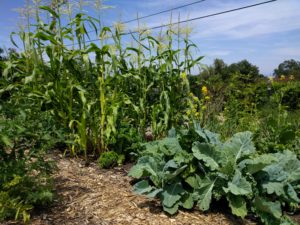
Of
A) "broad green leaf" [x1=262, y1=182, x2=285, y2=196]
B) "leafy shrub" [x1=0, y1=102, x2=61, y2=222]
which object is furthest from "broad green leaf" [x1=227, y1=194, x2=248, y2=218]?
"leafy shrub" [x1=0, y1=102, x2=61, y2=222]

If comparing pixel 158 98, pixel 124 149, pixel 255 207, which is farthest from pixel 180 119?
pixel 255 207

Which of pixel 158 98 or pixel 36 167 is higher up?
pixel 158 98

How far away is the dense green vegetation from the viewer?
2594mm

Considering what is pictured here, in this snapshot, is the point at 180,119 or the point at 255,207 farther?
the point at 180,119

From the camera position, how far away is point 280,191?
105 inches

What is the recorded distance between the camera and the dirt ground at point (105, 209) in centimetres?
258

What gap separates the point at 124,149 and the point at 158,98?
884 millimetres

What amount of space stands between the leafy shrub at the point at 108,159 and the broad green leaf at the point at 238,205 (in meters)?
1.61

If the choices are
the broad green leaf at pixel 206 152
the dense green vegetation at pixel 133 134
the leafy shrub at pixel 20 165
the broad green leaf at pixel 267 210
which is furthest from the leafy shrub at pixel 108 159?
the broad green leaf at pixel 267 210

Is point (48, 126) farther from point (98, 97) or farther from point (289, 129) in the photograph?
point (289, 129)

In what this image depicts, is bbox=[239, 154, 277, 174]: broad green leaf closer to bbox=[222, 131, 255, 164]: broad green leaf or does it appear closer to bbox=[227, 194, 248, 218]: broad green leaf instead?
bbox=[222, 131, 255, 164]: broad green leaf

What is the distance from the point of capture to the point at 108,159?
381 centimetres

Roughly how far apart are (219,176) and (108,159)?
5.04 ft

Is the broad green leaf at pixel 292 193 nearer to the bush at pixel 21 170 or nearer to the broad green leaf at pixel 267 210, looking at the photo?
the broad green leaf at pixel 267 210
